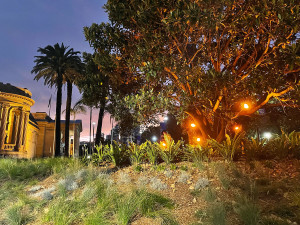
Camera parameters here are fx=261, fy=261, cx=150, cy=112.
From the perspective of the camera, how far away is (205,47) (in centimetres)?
1186

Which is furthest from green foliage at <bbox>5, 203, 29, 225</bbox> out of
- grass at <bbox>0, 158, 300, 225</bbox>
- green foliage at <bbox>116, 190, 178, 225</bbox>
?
green foliage at <bbox>116, 190, 178, 225</bbox>

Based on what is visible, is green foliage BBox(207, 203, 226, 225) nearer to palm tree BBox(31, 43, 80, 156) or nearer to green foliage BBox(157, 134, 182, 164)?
green foliage BBox(157, 134, 182, 164)

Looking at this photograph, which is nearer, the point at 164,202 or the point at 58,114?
the point at 164,202

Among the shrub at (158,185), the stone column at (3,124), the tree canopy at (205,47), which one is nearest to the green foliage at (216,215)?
the shrub at (158,185)

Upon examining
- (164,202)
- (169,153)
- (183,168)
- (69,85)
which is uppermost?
(69,85)

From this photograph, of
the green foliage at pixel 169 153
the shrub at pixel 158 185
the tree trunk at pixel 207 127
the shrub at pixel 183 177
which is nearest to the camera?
the shrub at pixel 158 185

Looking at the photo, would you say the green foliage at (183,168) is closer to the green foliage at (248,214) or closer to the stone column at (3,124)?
the green foliage at (248,214)

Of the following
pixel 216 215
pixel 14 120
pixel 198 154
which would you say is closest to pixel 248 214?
pixel 216 215

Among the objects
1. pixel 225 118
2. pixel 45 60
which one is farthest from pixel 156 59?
pixel 45 60

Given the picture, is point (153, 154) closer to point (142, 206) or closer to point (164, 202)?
point (164, 202)

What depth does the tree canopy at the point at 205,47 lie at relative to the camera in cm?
963

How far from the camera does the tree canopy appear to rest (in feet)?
31.6

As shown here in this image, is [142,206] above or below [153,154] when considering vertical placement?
below

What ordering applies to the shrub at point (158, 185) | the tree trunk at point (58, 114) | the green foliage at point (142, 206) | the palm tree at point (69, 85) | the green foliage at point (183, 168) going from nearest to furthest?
the green foliage at point (142, 206)
the shrub at point (158, 185)
the green foliage at point (183, 168)
the tree trunk at point (58, 114)
the palm tree at point (69, 85)
